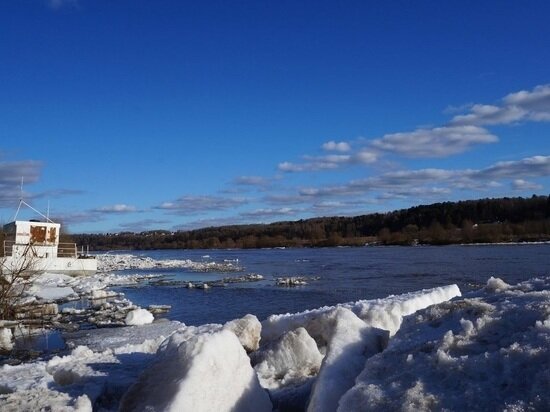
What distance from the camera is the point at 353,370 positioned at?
15.1 ft

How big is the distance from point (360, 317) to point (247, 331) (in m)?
2.36

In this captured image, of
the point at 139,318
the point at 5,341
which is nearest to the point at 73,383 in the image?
the point at 5,341

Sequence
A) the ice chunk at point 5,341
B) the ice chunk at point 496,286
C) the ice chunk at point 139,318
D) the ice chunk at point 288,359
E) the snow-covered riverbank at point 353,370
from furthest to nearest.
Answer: the ice chunk at point 139,318, the ice chunk at point 5,341, the ice chunk at point 288,359, the ice chunk at point 496,286, the snow-covered riverbank at point 353,370

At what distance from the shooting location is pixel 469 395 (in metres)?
3.44

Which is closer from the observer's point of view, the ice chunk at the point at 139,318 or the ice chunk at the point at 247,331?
the ice chunk at the point at 247,331

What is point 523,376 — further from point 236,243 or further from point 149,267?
point 236,243

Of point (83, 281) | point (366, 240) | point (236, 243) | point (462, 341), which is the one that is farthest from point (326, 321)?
point (236, 243)

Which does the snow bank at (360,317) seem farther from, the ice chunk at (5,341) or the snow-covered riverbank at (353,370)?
the ice chunk at (5,341)

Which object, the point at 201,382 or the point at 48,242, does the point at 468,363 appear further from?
the point at 48,242

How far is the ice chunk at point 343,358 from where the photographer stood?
14.2 feet

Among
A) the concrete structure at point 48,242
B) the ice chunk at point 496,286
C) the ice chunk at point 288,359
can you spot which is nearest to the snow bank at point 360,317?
the ice chunk at point 288,359

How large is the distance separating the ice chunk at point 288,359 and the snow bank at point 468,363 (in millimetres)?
1699

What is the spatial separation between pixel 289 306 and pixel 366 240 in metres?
92.9

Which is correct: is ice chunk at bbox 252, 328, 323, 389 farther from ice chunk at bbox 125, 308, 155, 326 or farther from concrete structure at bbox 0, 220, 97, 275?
concrete structure at bbox 0, 220, 97, 275
